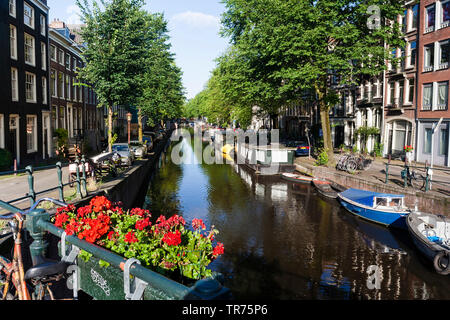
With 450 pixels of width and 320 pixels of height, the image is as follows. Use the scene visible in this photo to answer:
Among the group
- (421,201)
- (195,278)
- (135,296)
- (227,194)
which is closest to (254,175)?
Answer: (227,194)

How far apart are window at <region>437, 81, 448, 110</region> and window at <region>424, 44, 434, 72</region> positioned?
192cm

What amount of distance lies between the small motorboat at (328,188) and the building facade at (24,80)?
68.2 feet

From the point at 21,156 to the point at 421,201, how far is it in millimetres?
26815

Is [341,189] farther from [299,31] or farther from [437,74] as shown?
[437,74]

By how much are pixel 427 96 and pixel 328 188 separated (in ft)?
46.2

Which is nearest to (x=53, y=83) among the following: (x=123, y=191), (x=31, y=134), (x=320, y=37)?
(x=31, y=134)

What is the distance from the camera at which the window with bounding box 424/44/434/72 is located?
31.0m

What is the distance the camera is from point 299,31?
85.5ft

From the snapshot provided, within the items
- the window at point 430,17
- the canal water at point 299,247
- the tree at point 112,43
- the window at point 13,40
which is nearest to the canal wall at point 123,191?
the canal water at point 299,247

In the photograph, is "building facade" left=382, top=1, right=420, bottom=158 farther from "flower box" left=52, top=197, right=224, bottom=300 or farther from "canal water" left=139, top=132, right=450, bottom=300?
"flower box" left=52, top=197, right=224, bottom=300

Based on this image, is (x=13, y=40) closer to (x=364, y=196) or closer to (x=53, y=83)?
(x=53, y=83)

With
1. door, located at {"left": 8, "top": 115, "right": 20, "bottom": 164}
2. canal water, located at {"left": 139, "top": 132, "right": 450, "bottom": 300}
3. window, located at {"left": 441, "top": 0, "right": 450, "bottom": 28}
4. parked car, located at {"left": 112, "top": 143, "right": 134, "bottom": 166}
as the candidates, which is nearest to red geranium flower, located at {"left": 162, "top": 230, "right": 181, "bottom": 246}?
canal water, located at {"left": 139, "top": 132, "right": 450, "bottom": 300}

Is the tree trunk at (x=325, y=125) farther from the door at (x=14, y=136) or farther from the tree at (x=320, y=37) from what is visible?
the door at (x=14, y=136)

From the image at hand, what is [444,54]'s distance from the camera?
1164 inches
